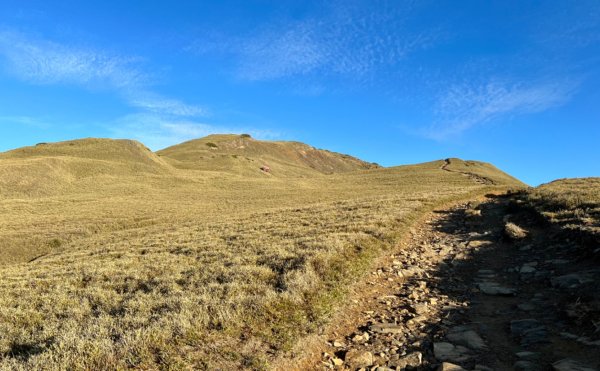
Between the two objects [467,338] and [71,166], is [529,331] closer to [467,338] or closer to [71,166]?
[467,338]

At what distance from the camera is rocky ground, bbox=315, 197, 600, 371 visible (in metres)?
7.18

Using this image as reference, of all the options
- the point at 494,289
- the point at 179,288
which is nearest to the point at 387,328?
A: the point at 494,289

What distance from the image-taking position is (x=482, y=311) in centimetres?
938

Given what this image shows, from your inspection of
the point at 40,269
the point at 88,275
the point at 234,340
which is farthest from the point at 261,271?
the point at 40,269

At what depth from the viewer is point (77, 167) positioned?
73875 millimetres

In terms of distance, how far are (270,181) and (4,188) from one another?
144 ft

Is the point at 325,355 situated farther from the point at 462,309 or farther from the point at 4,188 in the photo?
the point at 4,188

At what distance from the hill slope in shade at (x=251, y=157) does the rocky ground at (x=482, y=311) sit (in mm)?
83221

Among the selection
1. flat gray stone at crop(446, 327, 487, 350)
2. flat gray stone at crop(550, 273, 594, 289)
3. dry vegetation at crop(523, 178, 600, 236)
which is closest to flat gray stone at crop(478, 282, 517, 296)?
flat gray stone at crop(550, 273, 594, 289)

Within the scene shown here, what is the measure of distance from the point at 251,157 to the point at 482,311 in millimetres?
122648

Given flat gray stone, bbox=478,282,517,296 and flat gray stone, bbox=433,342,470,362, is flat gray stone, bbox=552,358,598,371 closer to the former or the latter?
flat gray stone, bbox=433,342,470,362

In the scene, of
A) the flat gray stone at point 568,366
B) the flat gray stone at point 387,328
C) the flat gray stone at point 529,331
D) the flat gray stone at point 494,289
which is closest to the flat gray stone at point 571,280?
the flat gray stone at point 494,289

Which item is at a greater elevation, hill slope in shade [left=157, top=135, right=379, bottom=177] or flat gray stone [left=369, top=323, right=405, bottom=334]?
hill slope in shade [left=157, top=135, right=379, bottom=177]

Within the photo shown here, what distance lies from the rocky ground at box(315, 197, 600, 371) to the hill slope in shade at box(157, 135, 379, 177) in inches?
3276
